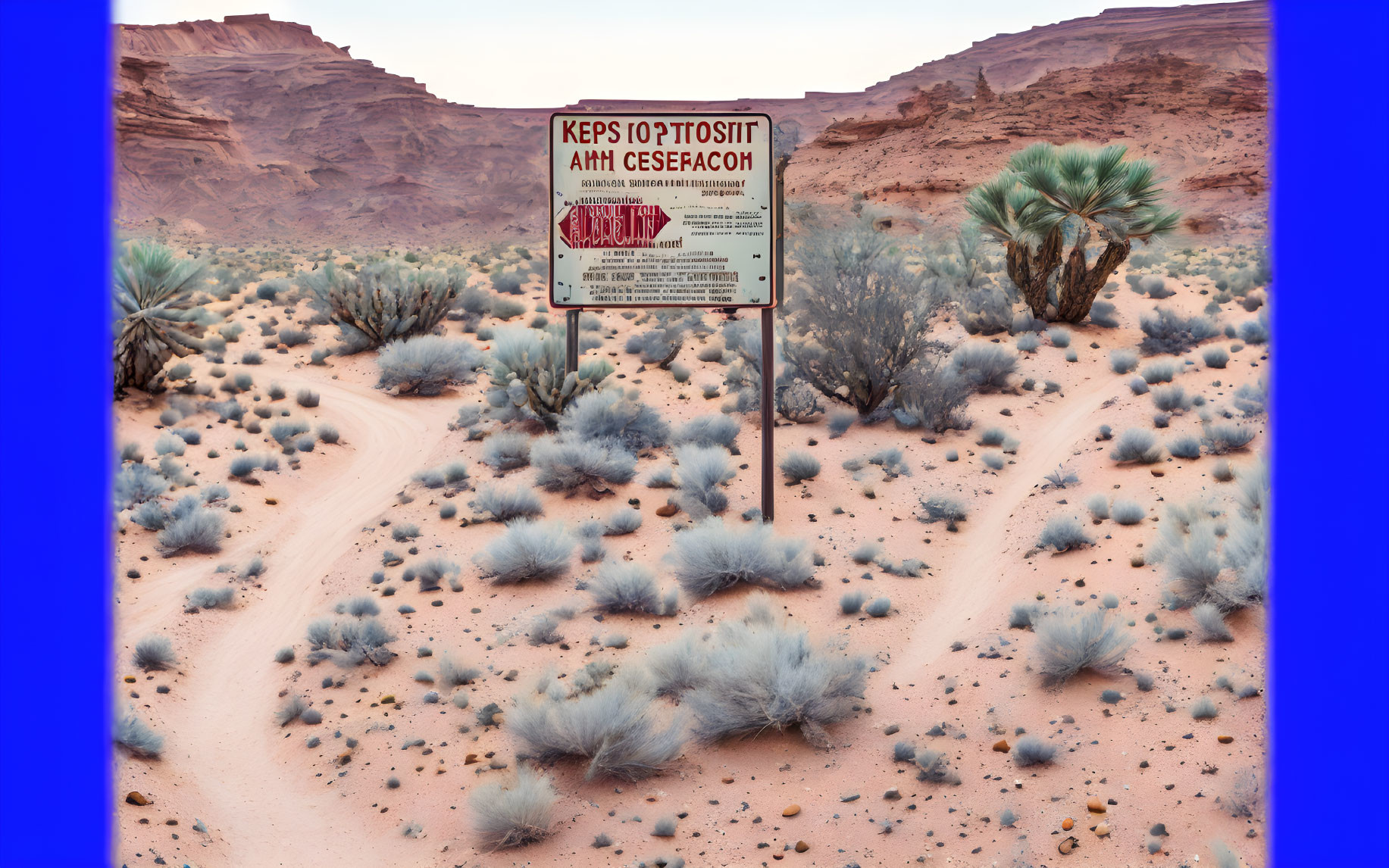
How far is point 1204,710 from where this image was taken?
537cm

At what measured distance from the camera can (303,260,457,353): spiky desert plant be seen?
1664 cm

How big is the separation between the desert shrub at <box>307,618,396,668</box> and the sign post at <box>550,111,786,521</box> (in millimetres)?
3613

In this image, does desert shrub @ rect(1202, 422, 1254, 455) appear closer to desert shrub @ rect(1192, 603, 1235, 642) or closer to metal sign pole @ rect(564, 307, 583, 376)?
desert shrub @ rect(1192, 603, 1235, 642)

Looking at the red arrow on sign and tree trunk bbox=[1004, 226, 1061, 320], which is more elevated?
tree trunk bbox=[1004, 226, 1061, 320]

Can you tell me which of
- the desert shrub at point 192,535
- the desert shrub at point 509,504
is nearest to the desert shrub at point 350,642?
the desert shrub at point 509,504

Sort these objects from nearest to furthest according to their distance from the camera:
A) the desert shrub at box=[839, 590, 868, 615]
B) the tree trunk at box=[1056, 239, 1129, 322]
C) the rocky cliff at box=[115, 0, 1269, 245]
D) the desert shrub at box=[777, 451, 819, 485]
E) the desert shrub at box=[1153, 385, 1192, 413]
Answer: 1. the desert shrub at box=[839, 590, 868, 615]
2. the desert shrub at box=[777, 451, 819, 485]
3. the desert shrub at box=[1153, 385, 1192, 413]
4. the tree trunk at box=[1056, 239, 1129, 322]
5. the rocky cliff at box=[115, 0, 1269, 245]

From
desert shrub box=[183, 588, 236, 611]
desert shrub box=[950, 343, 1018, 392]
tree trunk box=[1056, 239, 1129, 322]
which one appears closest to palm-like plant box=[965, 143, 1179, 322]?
tree trunk box=[1056, 239, 1129, 322]

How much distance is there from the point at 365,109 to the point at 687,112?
73.1 meters

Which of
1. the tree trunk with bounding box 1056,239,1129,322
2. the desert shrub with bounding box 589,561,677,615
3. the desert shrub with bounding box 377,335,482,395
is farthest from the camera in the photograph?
the tree trunk with bounding box 1056,239,1129,322

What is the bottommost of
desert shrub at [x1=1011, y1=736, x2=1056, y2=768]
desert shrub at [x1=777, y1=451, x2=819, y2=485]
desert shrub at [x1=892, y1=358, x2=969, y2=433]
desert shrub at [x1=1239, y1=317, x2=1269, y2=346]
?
desert shrub at [x1=1011, y1=736, x2=1056, y2=768]

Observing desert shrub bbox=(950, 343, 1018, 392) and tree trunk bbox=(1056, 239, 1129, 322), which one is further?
tree trunk bbox=(1056, 239, 1129, 322)

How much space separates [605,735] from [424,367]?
10.2 m

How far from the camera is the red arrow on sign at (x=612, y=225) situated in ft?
30.8

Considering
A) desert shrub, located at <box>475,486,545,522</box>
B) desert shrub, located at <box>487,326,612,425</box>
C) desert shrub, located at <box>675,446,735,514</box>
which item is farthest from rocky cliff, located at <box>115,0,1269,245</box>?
desert shrub, located at <box>475,486,545,522</box>
